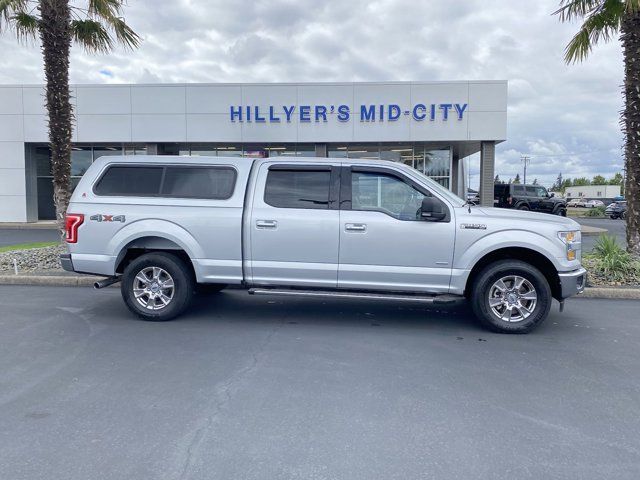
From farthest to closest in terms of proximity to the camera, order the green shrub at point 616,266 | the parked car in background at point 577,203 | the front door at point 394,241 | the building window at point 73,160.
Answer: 1. the parked car in background at point 577,203
2. the building window at point 73,160
3. the green shrub at point 616,266
4. the front door at point 394,241

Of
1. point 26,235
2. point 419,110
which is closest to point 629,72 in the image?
point 419,110

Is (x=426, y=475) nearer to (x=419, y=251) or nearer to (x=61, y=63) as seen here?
(x=419, y=251)

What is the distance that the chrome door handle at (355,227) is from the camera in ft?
20.6

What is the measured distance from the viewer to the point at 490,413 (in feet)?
13.0

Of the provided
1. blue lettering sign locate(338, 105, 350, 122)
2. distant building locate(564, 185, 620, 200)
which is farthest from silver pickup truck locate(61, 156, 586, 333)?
distant building locate(564, 185, 620, 200)

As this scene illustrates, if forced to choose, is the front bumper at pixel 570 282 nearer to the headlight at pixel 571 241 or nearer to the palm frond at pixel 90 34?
the headlight at pixel 571 241

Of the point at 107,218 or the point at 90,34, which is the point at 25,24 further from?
the point at 107,218

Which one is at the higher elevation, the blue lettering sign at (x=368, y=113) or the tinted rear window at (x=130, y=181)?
the blue lettering sign at (x=368, y=113)

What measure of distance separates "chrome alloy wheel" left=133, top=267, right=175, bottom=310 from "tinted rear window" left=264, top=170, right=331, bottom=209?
1735mm

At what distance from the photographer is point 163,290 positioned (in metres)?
6.77

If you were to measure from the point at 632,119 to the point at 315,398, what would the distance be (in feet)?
28.4

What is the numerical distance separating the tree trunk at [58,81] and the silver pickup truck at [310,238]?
4425 millimetres

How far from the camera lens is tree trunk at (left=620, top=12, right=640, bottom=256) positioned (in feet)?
30.7

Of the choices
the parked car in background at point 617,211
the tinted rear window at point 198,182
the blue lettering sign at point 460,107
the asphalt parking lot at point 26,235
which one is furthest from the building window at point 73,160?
the parked car in background at point 617,211
